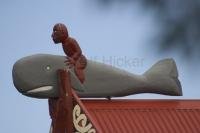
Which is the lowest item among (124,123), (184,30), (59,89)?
(124,123)

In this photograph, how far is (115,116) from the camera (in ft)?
26.9

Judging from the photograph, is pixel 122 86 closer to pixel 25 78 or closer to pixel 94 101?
pixel 94 101

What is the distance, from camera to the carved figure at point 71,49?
852 cm

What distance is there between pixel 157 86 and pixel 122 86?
0.61m

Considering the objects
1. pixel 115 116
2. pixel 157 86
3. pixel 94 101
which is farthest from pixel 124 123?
pixel 157 86

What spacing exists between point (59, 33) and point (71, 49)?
0.30m

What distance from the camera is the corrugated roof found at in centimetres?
802

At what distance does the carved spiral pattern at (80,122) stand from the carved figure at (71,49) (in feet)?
3.73

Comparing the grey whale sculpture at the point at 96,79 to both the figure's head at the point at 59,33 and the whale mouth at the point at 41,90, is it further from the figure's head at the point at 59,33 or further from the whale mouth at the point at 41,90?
the figure's head at the point at 59,33

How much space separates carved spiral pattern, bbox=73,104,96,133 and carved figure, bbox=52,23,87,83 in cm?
114

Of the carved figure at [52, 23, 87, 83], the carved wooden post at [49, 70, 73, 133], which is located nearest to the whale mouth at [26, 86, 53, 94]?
the carved wooden post at [49, 70, 73, 133]

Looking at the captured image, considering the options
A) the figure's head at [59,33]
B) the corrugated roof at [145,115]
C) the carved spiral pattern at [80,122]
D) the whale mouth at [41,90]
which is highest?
the figure's head at [59,33]

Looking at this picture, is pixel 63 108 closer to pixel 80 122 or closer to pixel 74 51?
pixel 80 122

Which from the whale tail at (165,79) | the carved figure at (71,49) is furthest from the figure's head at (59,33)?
the whale tail at (165,79)
